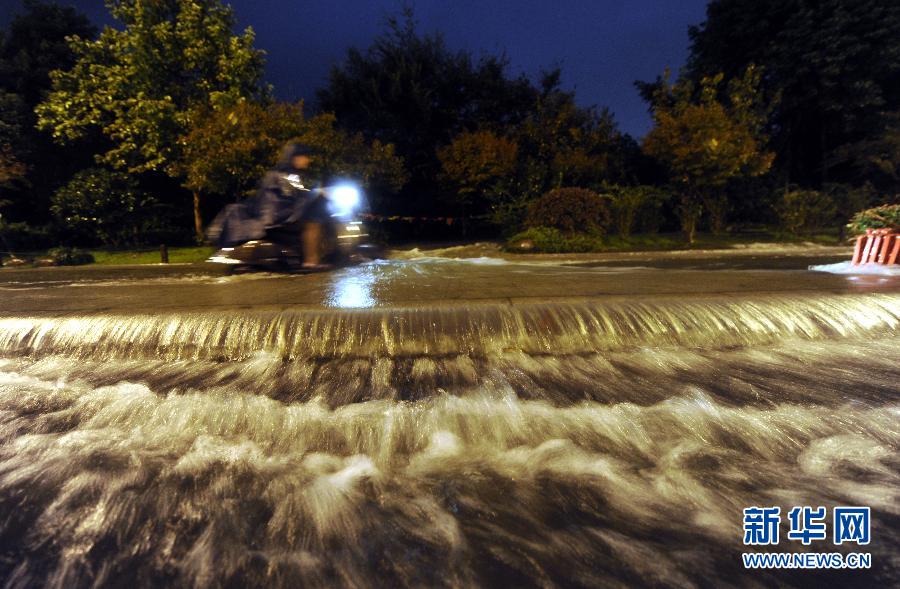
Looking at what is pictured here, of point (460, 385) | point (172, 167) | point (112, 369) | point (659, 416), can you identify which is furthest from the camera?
point (172, 167)

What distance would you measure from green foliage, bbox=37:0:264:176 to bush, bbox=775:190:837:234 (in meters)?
17.1

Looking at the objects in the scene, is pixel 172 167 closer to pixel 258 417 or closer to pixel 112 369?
pixel 112 369

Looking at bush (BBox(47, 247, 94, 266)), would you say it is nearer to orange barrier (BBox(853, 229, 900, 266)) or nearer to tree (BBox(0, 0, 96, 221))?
tree (BBox(0, 0, 96, 221))

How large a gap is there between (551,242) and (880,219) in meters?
6.31

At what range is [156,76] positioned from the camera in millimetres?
14875

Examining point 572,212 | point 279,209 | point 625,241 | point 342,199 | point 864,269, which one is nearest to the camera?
point 279,209

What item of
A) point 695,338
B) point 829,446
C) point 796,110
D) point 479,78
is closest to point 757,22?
point 796,110

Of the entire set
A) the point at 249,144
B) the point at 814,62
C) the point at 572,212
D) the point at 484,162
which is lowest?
the point at 572,212

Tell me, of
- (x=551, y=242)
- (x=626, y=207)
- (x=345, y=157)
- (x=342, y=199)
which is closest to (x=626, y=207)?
(x=626, y=207)

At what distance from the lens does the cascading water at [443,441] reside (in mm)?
2279

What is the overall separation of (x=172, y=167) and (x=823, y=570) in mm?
16842

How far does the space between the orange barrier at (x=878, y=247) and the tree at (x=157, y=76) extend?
15.0m

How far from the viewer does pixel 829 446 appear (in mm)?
3119

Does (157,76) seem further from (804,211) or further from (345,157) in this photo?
(804,211)
